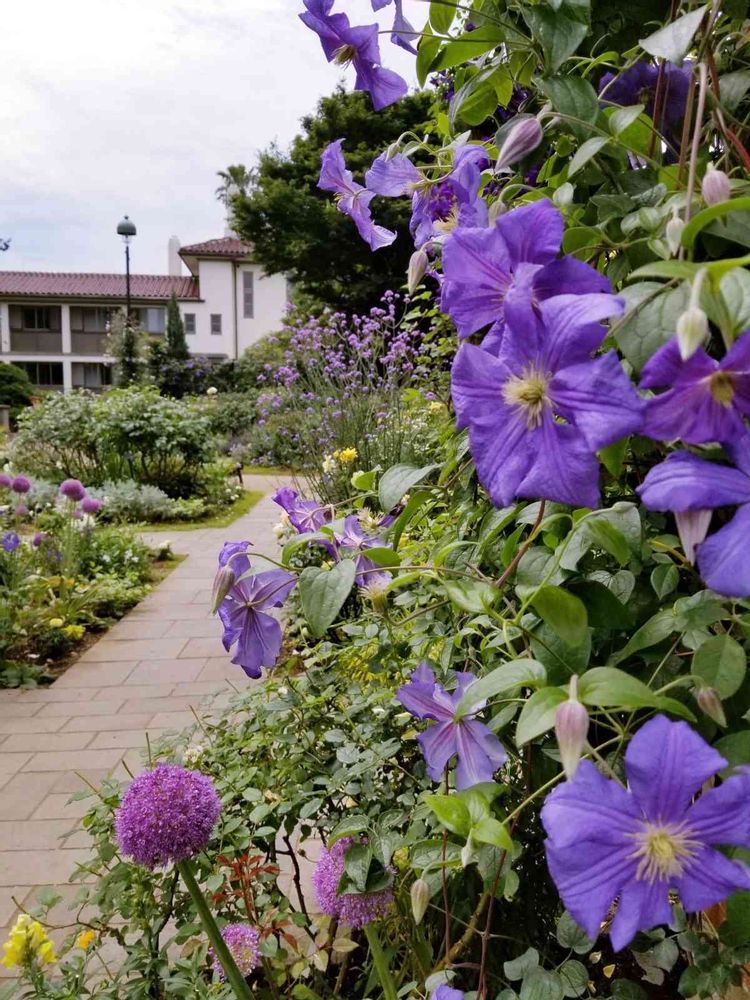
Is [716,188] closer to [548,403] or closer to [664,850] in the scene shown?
[548,403]

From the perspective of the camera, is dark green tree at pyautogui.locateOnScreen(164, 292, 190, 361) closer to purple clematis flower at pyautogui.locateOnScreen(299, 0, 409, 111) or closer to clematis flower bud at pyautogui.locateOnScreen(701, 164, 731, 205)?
purple clematis flower at pyautogui.locateOnScreen(299, 0, 409, 111)

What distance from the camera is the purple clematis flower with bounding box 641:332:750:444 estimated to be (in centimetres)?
41

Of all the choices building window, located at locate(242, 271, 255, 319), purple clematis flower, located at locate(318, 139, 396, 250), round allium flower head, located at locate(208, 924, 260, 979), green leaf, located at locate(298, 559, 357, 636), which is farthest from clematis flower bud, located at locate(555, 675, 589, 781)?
building window, located at locate(242, 271, 255, 319)

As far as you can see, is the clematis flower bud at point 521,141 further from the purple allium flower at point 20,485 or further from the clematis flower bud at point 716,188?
the purple allium flower at point 20,485

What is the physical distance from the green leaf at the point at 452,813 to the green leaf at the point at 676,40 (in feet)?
1.91

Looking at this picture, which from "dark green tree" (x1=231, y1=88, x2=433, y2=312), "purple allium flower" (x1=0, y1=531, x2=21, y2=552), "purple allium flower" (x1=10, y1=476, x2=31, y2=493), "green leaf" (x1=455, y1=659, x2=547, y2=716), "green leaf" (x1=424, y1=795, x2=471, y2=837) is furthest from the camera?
"dark green tree" (x1=231, y1=88, x2=433, y2=312)

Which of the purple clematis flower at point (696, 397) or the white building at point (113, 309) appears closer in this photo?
the purple clematis flower at point (696, 397)

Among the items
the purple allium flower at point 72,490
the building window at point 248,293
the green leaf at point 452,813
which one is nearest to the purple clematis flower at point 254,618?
the green leaf at point 452,813

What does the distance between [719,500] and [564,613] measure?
15 cm

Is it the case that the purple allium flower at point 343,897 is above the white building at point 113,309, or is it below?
below

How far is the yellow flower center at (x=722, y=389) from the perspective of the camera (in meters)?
0.42

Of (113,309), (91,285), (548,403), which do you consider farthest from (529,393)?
(91,285)

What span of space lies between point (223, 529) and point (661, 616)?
22.5 feet

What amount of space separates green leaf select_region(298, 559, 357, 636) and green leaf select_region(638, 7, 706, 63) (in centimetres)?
45
